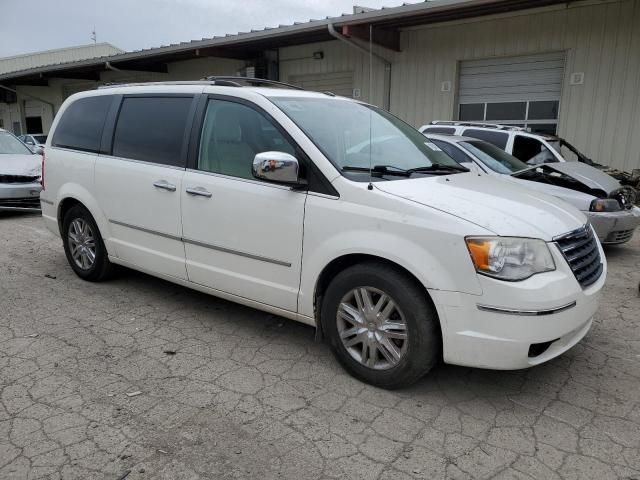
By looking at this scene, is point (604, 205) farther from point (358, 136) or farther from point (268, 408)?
point (268, 408)

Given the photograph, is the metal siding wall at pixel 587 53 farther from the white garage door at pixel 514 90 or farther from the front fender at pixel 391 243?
the front fender at pixel 391 243

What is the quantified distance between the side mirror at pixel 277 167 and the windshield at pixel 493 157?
14.6 ft

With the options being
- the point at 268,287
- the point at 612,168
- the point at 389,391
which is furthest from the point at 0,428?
the point at 612,168

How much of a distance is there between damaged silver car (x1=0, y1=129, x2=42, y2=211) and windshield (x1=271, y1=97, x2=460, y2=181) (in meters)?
6.99

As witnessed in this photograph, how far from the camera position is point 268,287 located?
3547mm

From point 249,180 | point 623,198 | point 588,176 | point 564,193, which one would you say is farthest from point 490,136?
point 249,180

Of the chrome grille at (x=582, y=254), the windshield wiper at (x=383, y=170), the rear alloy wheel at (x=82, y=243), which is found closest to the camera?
the chrome grille at (x=582, y=254)

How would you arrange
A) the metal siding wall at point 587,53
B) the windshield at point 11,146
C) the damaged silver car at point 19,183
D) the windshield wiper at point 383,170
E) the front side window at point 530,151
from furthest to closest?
the metal siding wall at point 587,53 < the windshield at point 11,146 < the damaged silver car at point 19,183 < the front side window at point 530,151 < the windshield wiper at point 383,170

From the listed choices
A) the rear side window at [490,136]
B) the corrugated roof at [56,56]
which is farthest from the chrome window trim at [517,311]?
the corrugated roof at [56,56]

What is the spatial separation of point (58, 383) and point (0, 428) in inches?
19.0

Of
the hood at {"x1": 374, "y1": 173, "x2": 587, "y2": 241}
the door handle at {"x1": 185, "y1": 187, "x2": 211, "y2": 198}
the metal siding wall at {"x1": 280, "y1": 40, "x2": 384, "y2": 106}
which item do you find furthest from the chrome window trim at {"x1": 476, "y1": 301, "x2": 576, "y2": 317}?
the metal siding wall at {"x1": 280, "y1": 40, "x2": 384, "y2": 106}

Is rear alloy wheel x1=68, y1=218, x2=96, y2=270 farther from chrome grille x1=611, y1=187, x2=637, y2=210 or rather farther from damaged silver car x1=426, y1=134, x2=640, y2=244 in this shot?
chrome grille x1=611, y1=187, x2=637, y2=210

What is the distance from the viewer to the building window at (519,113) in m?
11.1

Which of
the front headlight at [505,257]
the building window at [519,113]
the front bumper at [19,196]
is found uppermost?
the building window at [519,113]
